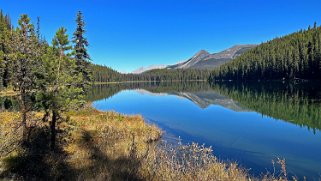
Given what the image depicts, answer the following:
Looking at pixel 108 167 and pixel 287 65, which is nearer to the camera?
pixel 108 167

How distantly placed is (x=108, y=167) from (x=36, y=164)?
245cm

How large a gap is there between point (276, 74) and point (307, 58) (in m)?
25.3

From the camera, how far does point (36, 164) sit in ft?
30.0

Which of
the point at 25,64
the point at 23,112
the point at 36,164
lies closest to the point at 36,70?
the point at 25,64

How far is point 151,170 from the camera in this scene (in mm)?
9070

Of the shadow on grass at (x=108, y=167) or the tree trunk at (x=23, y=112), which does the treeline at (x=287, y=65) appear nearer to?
the shadow on grass at (x=108, y=167)

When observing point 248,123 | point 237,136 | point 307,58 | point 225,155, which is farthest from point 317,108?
point 307,58

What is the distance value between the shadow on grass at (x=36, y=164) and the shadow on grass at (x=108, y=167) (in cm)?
77

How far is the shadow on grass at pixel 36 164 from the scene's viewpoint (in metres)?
8.41

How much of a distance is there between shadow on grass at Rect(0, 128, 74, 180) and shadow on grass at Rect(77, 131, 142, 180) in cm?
77

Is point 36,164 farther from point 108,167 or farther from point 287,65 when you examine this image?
point 287,65

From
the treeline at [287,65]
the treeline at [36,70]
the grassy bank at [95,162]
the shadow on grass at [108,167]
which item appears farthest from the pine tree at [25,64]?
the treeline at [287,65]

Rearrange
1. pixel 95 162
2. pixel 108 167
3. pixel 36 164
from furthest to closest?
1. pixel 95 162
2. pixel 108 167
3. pixel 36 164

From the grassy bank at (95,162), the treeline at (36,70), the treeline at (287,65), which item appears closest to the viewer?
the grassy bank at (95,162)
